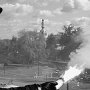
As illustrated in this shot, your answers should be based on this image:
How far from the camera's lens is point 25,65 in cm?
7088

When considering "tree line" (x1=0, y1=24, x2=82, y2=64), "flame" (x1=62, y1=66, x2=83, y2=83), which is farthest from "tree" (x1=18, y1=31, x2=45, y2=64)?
"flame" (x1=62, y1=66, x2=83, y2=83)

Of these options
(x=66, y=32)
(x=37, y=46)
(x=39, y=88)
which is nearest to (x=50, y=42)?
(x=66, y=32)

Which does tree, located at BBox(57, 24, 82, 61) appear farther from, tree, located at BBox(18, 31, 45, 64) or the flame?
the flame

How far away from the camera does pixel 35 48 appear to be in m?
77.8

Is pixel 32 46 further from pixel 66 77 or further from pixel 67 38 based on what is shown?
pixel 66 77

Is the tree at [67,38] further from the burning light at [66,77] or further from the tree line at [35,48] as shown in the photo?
the burning light at [66,77]

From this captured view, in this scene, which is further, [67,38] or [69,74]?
[67,38]

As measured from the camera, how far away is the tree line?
73.6 m

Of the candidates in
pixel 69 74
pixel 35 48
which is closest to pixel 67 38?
pixel 35 48

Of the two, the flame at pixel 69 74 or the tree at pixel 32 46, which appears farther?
the tree at pixel 32 46

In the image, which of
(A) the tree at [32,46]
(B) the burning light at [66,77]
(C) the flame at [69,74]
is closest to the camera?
(B) the burning light at [66,77]

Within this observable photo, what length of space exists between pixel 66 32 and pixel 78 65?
7041 centimetres

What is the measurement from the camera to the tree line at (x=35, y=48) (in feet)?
242

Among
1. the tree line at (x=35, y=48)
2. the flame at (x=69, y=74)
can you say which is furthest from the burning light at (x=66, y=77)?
the tree line at (x=35, y=48)
